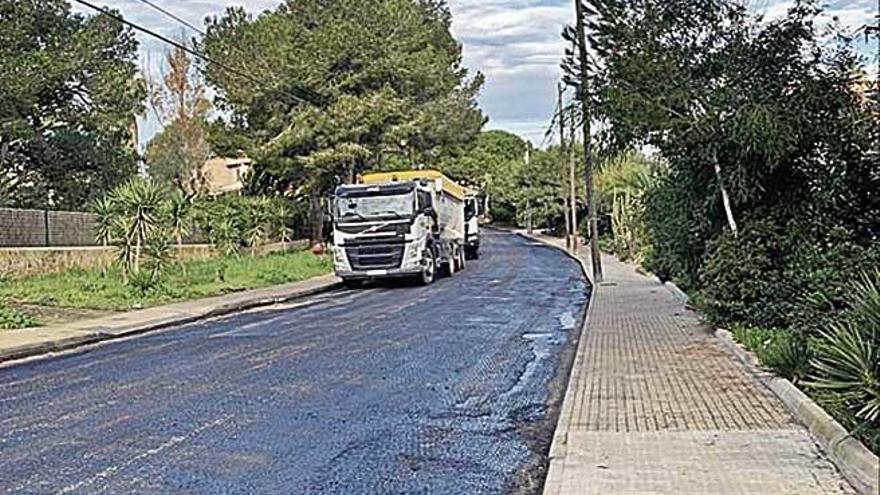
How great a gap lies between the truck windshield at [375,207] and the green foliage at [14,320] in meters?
11.7

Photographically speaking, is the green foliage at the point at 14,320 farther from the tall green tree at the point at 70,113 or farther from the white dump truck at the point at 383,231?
the tall green tree at the point at 70,113

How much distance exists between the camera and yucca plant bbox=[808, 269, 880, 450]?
7.29 m

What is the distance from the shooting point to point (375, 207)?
3066 cm

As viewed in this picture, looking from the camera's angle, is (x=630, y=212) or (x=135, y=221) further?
(x=630, y=212)

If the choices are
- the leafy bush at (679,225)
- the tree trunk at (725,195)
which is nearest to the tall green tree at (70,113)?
the leafy bush at (679,225)

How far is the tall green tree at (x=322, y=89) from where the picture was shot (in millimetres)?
46375

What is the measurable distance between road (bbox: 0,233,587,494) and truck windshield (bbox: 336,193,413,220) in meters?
10.7

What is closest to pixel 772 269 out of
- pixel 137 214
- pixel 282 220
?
pixel 137 214

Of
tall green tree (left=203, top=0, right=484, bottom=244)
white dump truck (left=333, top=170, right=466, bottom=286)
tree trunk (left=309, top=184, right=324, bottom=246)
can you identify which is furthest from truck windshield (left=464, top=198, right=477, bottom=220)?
white dump truck (left=333, top=170, right=466, bottom=286)

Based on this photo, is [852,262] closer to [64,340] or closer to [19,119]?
[64,340]

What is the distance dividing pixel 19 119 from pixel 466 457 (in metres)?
32.4

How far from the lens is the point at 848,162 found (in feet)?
47.4

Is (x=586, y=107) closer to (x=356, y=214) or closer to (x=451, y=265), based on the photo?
(x=356, y=214)

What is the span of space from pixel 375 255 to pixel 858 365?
77.0ft
